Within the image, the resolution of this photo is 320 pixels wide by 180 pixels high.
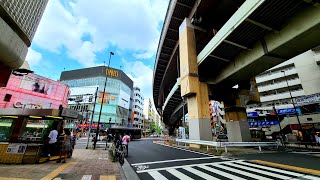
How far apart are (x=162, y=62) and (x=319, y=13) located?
2164 cm

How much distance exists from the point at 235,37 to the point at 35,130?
1489 cm

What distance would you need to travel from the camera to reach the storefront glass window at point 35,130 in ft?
29.4

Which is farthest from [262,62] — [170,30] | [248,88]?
[170,30]

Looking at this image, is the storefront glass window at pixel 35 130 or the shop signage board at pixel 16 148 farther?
the storefront glass window at pixel 35 130

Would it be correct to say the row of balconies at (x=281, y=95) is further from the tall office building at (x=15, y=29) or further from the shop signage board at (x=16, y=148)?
the shop signage board at (x=16, y=148)

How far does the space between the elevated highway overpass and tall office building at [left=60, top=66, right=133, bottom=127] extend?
49.7 metres

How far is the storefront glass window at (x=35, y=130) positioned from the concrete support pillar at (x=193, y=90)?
1183cm

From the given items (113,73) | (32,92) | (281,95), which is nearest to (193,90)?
(32,92)

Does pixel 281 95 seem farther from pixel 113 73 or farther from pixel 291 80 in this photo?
pixel 113 73

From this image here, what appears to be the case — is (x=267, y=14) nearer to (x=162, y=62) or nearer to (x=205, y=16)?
(x=205, y=16)

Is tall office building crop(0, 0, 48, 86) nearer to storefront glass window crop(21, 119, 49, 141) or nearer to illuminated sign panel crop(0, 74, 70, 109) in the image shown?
storefront glass window crop(21, 119, 49, 141)

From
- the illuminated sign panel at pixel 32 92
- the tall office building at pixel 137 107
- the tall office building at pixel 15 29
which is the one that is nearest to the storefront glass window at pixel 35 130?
the tall office building at pixel 15 29

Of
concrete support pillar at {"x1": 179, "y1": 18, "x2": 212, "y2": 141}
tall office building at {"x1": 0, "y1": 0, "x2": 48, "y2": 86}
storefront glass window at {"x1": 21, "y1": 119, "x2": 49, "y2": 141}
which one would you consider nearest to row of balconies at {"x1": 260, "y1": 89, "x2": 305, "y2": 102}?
concrete support pillar at {"x1": 179, "y1": 18, "x2": 212, "y2": 141}

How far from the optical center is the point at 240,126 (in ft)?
58.9
